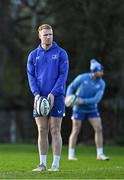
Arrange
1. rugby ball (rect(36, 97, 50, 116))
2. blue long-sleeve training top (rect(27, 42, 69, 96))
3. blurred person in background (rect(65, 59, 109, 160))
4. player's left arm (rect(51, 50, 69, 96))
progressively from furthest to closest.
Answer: blurred person in background (rect(65, 59, 109, 160)), blue long-sleeve training top (rect(27, 42, 69, 96)), player's left arm (rect(51, 50, 69, 96)), rugby ball (rect(36, 97, 50, 116))

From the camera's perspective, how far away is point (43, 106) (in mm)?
12203

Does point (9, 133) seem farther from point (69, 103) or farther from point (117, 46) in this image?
point (69, 103)

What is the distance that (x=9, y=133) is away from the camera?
35.0 metres

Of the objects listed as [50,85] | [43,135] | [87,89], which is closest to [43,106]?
[50,85]

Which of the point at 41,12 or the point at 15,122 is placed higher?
the point at 41,12

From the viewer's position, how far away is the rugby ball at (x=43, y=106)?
481 inches

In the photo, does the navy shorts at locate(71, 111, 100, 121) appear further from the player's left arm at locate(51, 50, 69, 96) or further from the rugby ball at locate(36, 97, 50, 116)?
the rugby ball at locate(36, 97, 50, 116)

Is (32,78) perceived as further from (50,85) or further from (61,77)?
(61,77)

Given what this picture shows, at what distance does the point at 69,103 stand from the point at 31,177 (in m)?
6.16

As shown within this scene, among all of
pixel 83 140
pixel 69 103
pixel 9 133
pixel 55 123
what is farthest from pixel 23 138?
pixel 55 123

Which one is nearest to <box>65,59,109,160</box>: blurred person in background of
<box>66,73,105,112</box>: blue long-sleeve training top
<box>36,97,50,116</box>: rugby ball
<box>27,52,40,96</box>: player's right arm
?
<box>66,73,105,112</box>: blue long-sleeve training top

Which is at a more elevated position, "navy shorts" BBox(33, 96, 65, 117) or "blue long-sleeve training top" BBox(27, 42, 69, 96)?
"blue long-sleeve training top" BBox(27, 42, 69, 96)

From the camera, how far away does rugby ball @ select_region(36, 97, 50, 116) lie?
12.2 metres

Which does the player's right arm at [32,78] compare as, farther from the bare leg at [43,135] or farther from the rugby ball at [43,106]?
the bare leg at [43,135]
